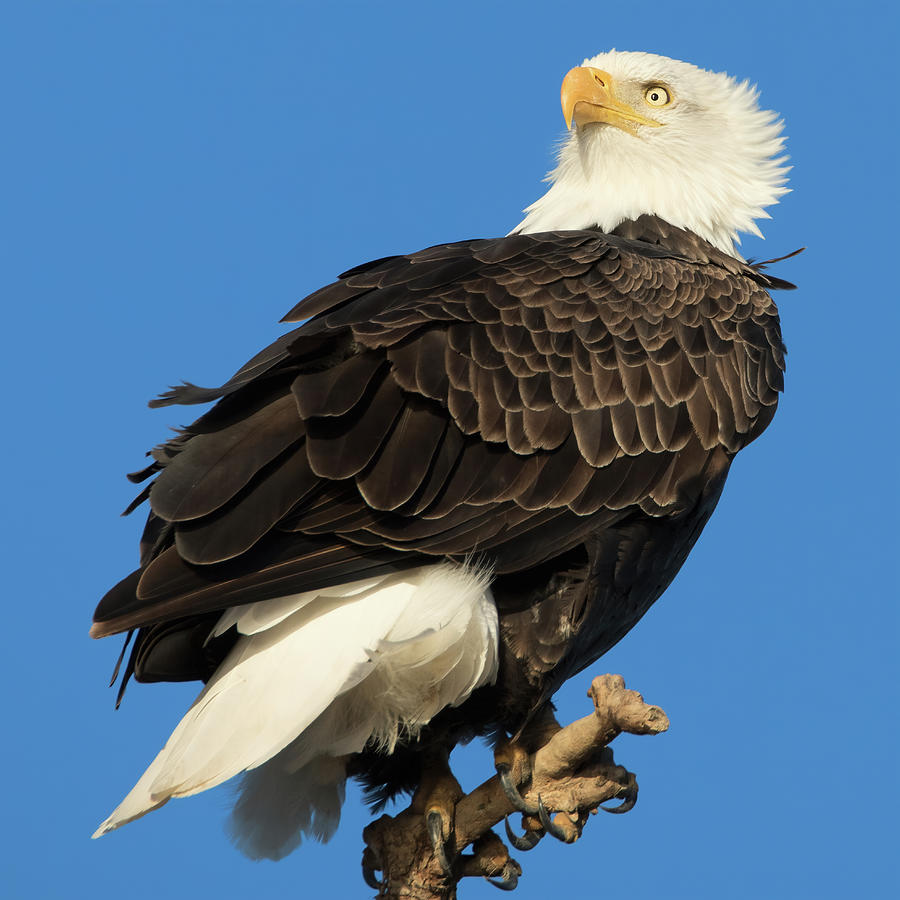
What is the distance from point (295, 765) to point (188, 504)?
57.0 inches

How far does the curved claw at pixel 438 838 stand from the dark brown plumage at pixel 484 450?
37 centimetres

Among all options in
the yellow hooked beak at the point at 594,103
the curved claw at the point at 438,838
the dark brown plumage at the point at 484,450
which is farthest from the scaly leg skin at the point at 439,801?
the yellow hooked beak at the point at 594,103

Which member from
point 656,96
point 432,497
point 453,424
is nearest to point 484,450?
point 453,424

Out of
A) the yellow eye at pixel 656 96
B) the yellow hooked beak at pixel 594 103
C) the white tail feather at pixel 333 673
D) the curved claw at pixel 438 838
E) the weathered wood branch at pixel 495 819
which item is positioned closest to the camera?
the white tail feather at pixel 333 673

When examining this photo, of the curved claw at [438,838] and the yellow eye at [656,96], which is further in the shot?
the yellow eye at [656,96]

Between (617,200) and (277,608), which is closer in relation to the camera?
(277,608)

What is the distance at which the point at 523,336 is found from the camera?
549 centimetres

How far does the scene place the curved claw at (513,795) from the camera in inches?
227

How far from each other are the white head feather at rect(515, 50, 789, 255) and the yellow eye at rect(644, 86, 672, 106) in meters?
0.03

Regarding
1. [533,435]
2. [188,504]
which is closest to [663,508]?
[533,435]

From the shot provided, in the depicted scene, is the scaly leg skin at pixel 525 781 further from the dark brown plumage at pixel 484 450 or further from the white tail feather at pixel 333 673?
the white tail feather at pixel 333 673

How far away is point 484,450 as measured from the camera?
17.6 ft

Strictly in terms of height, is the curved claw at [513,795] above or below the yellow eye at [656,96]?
below

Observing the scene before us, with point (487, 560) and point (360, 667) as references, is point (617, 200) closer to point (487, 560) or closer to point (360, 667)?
point (487, 560)
